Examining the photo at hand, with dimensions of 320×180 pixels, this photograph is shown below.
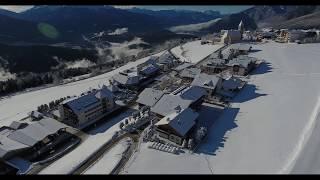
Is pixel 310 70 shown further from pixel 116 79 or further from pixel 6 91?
pixel 6 91

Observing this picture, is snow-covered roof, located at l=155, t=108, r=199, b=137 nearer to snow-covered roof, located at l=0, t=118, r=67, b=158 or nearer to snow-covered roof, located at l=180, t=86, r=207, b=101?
snow-covered roof, located at l=180, t=86, r=207, b=101

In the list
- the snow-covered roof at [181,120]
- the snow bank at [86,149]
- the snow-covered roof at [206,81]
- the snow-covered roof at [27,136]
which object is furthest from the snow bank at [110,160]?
the snow-covered roof at [206,81]

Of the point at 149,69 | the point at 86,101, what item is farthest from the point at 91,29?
the point at 86,101

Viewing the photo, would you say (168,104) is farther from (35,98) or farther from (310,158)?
(35,98)

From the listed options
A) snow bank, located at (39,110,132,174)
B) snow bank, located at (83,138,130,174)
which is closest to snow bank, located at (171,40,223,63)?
snow bank, located at (39,110,132,174)

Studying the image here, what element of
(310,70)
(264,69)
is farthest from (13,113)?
(310,70)

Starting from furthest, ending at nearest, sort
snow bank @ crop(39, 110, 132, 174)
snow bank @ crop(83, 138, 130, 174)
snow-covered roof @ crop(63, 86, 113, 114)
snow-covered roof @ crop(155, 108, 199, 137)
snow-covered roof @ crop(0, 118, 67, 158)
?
snow-covered roof @ crop(63, 86, 113, 114) < snow-covered roof @ crop(155, 108, 199, 137) < snow-covered roof @ crop(0, 118, 67, 158) < snow bank @ crop(39, 110, 132, 174) < snow bank @ crop(83, 138, 130, 174)
